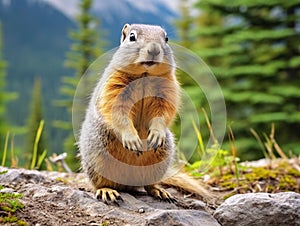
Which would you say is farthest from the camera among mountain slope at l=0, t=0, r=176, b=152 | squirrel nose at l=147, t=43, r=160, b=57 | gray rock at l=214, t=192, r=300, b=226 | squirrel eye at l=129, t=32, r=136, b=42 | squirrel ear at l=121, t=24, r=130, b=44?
mountain slope at l=0, t=0, r=176, b=152

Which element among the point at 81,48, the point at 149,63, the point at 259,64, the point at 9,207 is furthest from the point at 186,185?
the point at 81,48

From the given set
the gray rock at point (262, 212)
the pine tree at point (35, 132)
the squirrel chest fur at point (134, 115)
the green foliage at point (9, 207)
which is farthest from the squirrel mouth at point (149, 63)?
the pine tree at point (35, 132)

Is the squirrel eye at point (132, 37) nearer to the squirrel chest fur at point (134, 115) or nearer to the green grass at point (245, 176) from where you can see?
the squirrel chest fur at point (134, 115)

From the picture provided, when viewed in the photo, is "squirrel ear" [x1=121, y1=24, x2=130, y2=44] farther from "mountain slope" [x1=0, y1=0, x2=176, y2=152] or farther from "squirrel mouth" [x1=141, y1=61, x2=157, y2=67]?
"mountain slope" [x1=0, y1=0, x2=176, y2=152]

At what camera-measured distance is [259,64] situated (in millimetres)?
19328

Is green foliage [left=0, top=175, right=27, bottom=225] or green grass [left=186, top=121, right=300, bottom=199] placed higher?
green foliage [left=0, top=175, right=27, bottom=225]

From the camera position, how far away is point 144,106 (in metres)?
3.57

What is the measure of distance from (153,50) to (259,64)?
16596mm

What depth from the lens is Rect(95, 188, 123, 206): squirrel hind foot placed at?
11.2ft

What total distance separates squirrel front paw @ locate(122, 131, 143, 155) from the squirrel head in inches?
16.9

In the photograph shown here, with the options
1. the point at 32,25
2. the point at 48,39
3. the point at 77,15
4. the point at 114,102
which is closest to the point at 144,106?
the point at 114,102

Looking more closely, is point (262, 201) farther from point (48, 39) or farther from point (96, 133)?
point (48, 39)

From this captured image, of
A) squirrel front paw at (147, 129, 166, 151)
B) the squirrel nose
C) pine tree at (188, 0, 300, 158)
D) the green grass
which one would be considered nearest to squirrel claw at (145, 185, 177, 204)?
squirrel front paw at (147, 129, 166, 151)

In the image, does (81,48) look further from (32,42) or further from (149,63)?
(32,42)
